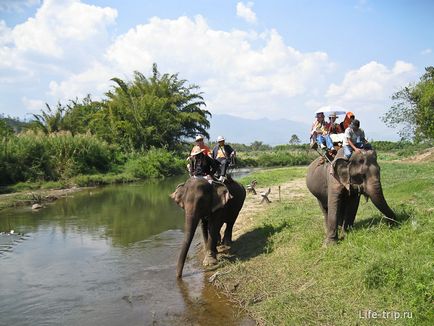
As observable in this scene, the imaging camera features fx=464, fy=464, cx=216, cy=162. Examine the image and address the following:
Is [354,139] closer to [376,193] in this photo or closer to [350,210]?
[376,193]

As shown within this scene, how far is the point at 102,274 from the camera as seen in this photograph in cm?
1013

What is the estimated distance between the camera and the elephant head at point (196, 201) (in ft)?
30.2

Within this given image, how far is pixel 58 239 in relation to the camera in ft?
46.6

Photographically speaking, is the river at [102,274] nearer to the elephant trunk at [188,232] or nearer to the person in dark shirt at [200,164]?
Answer: the elephant trunk at [188,232]

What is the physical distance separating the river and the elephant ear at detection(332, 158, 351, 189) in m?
3.18

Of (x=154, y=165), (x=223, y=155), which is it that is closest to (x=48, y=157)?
(x=154, y=165)

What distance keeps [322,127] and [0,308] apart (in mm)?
7331

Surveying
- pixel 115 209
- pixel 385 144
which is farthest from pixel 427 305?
pixel 385 144

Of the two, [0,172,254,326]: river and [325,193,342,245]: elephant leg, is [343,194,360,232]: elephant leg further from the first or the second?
[0,172,254,326]: river

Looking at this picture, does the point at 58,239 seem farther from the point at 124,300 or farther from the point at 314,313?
the point at 314,313

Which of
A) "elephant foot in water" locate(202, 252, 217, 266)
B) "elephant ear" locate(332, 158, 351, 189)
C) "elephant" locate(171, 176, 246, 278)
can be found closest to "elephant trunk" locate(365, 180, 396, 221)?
"elephant ear" locate(332, 158, 351, 189)

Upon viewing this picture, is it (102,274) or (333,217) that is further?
(102,274)

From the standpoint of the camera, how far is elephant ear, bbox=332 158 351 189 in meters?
8.74

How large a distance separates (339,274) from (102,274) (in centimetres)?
526
